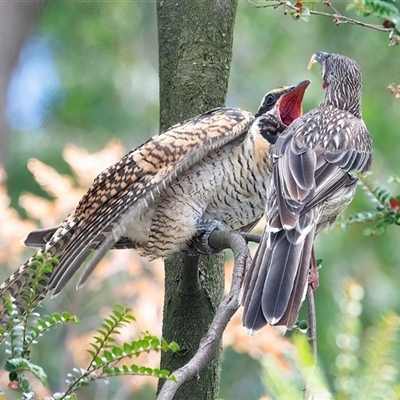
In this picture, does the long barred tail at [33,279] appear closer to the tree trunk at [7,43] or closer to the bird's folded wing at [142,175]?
the bird's folded wing at [142,175]

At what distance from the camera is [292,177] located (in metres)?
2.32

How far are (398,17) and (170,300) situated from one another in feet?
5.35

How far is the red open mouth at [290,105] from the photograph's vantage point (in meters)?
3.10

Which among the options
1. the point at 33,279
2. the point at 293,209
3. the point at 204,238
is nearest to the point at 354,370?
the point at 33,279

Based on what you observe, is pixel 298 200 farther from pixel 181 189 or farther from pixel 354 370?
pixel 354 370

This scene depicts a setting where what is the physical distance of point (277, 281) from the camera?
77.6 inches

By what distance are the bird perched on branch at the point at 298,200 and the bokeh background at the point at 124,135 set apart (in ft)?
4.68

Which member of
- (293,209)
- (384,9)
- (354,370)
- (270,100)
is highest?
(270,100)

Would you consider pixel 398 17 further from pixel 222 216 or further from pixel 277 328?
pixel 222 216

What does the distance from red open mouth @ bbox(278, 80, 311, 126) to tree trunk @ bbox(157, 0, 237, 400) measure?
25 centimetres

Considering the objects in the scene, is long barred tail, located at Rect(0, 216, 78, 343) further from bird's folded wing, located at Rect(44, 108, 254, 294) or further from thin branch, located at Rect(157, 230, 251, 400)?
thin branch, located at Rect(157, 230, 251, 400)

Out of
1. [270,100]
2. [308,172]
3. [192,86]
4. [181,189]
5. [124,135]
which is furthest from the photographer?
[124,135]

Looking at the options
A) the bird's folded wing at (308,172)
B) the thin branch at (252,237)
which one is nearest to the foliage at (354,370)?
the bird's folded wing at (308,172)

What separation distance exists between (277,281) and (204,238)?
70 cm
